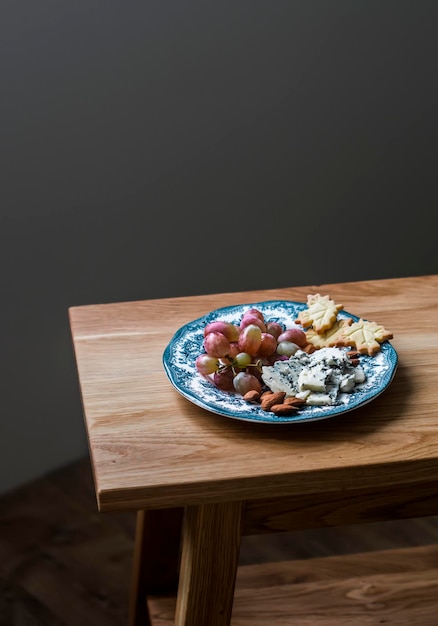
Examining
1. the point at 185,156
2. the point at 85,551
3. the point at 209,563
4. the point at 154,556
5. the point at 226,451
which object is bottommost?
the point at 85,551

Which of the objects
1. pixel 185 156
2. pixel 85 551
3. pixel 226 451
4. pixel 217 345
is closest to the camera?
pixel 226 451

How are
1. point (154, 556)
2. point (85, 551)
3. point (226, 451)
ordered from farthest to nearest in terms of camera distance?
point (85, 551)
point (154, 556)
point (226, 451)

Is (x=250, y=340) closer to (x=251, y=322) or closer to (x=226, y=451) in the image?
(x=251, y=322)

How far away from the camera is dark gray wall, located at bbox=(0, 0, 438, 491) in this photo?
1.82 m

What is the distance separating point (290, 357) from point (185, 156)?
104 cm

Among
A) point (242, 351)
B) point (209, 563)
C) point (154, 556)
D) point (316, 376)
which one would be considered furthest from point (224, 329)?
point (154, 556)

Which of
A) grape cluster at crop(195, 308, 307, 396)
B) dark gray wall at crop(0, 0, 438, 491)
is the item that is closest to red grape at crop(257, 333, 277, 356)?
grape cluster at crop(195, 308, 307, 396)

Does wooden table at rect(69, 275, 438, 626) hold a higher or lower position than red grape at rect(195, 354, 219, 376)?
lower

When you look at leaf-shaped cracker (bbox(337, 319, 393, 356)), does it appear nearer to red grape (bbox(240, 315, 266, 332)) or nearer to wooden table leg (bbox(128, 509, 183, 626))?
red grape (bbox(240, 315, 266, 332))

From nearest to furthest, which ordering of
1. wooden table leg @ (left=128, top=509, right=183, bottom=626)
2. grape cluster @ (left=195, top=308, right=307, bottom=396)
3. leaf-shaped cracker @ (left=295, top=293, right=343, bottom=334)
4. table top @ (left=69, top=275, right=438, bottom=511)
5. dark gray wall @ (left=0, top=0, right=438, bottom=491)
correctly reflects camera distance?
table top @ (left=69, top=275, right=438, bottom=511) → grape cluster @ (left=195, top=308, right=307, bottom=396) → leaf-shaped cracker @ (left=295, top=293, right=343, bottom=334) → wooden table leg @ (left=128, top=509, right=183, bottom=626) → dark gray wall @ (left=0, top=0, right=438, bottom=491)

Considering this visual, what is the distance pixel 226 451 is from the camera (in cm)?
95

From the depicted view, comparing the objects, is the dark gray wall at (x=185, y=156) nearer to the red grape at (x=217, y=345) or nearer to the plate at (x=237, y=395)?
the plate at (x=237, y=395)

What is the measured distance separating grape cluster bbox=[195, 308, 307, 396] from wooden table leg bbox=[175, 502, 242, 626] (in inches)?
5.9

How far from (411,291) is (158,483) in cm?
63
